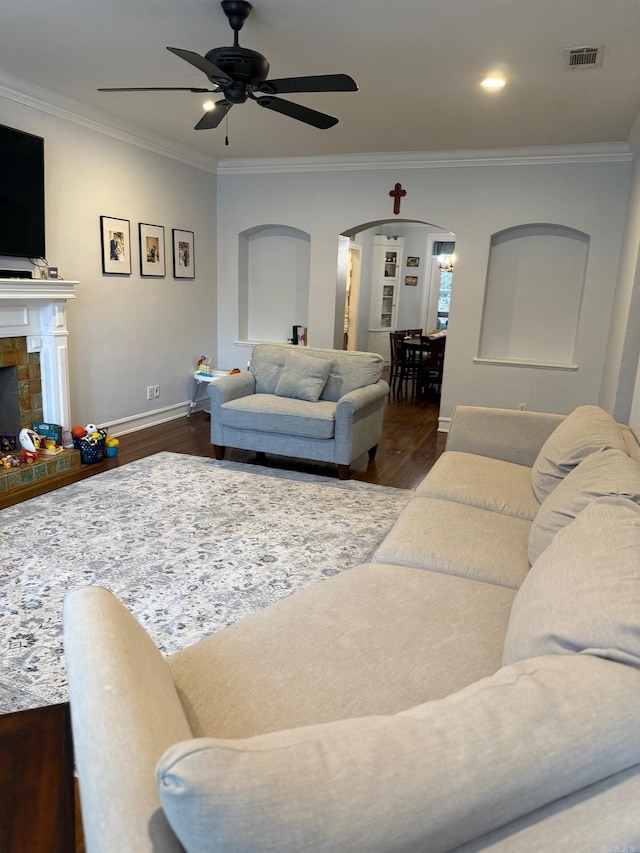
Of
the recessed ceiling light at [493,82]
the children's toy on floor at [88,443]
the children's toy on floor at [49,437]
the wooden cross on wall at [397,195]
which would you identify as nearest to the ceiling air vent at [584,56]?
the recessed ceiling light at [493,82]

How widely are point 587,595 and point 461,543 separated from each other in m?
0.96

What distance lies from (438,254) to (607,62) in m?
7.27

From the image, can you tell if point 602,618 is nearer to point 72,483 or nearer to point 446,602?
point 446,602

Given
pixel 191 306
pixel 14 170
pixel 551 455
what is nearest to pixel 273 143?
pixel 191 306

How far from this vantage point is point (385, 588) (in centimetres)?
175

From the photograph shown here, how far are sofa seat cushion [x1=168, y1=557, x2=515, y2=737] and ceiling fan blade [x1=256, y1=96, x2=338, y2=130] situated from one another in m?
2.50

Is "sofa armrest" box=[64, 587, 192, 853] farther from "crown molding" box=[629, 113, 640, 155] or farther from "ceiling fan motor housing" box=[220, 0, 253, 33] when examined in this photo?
"crown molding" box=[629, 113, 640, 155]

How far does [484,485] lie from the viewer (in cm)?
272

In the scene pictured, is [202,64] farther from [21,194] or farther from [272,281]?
[272,281]

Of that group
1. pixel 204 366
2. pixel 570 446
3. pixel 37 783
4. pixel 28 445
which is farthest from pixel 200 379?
pixel 37 783

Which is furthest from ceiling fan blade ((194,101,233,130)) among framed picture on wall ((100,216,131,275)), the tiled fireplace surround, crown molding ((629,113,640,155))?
crown molding ((629,113,640,155))

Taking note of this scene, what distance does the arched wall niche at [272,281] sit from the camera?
6641 millimetres

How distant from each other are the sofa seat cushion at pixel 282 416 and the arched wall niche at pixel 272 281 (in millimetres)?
2394

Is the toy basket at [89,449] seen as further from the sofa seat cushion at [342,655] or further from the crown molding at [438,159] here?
the crown molding at [438,159]
